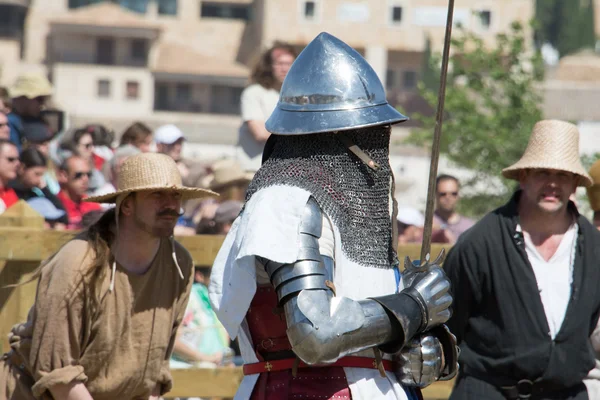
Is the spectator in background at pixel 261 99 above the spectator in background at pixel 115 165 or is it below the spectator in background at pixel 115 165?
above

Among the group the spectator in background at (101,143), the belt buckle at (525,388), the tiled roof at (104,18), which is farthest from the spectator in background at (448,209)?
the tiled roof at (104,18)

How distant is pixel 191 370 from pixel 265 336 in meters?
2.22

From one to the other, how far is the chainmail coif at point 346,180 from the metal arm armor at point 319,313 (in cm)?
16

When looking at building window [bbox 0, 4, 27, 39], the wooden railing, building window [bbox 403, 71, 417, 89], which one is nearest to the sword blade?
the wooden railing

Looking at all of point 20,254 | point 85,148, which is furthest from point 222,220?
point 85,148

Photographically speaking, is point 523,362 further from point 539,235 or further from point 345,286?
point 345,286

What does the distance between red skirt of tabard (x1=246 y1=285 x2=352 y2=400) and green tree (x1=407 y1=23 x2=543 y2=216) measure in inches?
688

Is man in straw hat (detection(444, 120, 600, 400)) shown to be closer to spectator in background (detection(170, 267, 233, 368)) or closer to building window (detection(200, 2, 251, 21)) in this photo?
spectator in background (detection(170, 267, 233, 368))

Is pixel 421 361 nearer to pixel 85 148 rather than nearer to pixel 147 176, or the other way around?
pixel 147 176

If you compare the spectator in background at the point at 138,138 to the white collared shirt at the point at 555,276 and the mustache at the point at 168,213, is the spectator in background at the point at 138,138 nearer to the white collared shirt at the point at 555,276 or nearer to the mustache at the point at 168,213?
the mustache at the point at 168,213

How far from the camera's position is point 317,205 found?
12.4 ft

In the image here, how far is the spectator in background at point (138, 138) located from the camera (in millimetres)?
8516

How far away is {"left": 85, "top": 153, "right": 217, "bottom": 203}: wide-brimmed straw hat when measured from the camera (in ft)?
16.3

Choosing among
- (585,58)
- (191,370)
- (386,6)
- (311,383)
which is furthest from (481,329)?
(386,6)
